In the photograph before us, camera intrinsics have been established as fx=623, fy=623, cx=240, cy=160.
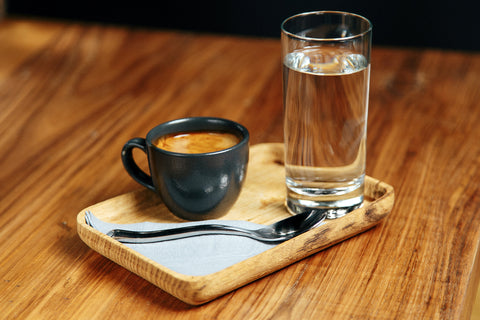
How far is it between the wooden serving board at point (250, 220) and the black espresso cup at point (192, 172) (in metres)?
0.04

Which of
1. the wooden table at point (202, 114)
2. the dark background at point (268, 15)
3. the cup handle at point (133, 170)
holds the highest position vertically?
the cup handle at point (133, 170)

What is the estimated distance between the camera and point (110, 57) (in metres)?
1.44

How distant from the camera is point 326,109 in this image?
74 cm

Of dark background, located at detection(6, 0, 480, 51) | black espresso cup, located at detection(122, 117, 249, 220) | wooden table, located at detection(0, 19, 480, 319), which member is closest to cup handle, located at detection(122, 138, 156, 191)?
black espresso cup, located at detection(122, 117, 249, 220)

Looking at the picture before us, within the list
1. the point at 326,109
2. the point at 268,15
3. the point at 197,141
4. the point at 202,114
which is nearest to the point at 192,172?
the point at 197,141

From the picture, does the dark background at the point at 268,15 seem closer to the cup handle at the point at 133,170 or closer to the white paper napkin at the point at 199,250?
the cup handle at the point at 133,170

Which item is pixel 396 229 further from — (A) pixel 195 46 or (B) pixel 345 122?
(A) pixel 195 46

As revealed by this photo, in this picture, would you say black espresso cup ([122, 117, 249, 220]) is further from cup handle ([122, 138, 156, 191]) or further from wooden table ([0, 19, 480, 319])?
wooden table ([0, 19, 480, 319])

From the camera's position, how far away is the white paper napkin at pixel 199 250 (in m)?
0.66

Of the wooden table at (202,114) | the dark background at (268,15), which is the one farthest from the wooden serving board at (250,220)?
the dark background at (268,15)

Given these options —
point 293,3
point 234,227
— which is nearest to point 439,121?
point 234,227

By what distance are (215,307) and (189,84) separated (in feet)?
2.36

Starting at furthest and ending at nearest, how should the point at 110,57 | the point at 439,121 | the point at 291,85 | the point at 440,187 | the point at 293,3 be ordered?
1. the point at 293,3
2. the point at 110,57
3. the point at 439,121
4. the point at 440,187
5. the point at 291,85

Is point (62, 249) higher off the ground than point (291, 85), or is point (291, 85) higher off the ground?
point (291, 85)
